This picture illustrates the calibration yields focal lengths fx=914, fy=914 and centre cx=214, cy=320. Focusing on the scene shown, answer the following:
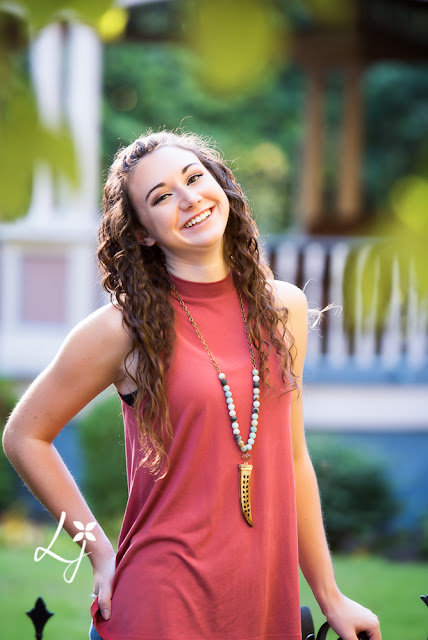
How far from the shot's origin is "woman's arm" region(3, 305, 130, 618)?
179cm

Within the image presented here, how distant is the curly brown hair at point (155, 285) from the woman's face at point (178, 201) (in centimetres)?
4

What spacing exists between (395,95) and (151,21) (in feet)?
27.6

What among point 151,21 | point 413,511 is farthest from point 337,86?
point 413,511

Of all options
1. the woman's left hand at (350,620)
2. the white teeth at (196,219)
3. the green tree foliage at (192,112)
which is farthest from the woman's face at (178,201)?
the green tree foliage at (192,112)

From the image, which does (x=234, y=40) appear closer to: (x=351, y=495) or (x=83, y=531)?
(x=83, y=531)

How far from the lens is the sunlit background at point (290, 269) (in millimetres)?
998

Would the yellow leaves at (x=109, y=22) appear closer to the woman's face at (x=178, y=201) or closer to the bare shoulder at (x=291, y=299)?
the woman's face at (x=178, y=201)

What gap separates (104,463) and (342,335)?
7.57ft

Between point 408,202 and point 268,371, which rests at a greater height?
point 408,202

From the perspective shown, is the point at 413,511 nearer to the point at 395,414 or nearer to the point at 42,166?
the point at 395,414

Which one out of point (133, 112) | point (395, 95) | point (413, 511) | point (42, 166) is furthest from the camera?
point (133, 112)

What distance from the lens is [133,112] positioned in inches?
687

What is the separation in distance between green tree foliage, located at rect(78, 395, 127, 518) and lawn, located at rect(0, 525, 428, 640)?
356 millimetres

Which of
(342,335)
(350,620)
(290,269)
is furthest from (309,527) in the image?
(290,269)
